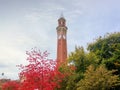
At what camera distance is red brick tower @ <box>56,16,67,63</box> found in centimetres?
6919

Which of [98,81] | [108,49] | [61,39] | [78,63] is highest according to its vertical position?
[61,39]

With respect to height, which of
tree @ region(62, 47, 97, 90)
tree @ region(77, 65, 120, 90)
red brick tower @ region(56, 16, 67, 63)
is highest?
red brick tower @ region(56, 16, 67, 63)

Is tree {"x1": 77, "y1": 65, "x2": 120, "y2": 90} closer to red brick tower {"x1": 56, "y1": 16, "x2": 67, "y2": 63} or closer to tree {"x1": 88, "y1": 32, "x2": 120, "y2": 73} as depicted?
tree {"x1": 88, "y1": 32, "x2": 120, "y2": 73}

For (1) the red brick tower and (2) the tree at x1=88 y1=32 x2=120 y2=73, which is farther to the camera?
(1) the red brick tower

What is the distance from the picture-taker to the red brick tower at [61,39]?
227 feet

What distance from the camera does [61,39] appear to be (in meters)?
69.9

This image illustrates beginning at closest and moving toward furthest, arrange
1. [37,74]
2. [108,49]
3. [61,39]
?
[37,74] < [108,49] < [61,39]

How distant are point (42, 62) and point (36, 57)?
0.71 m

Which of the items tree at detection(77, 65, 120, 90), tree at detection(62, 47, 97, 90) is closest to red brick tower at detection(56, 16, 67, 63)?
tree at detection(62, 47, 97, 90)

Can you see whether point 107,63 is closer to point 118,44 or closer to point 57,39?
point 118,44

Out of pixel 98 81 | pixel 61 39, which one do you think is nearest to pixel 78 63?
pixel 98 81

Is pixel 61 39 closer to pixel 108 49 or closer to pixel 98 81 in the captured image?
pixel 108 49

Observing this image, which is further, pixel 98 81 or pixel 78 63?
pixel 78 63

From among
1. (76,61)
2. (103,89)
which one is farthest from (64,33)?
(103,89)
